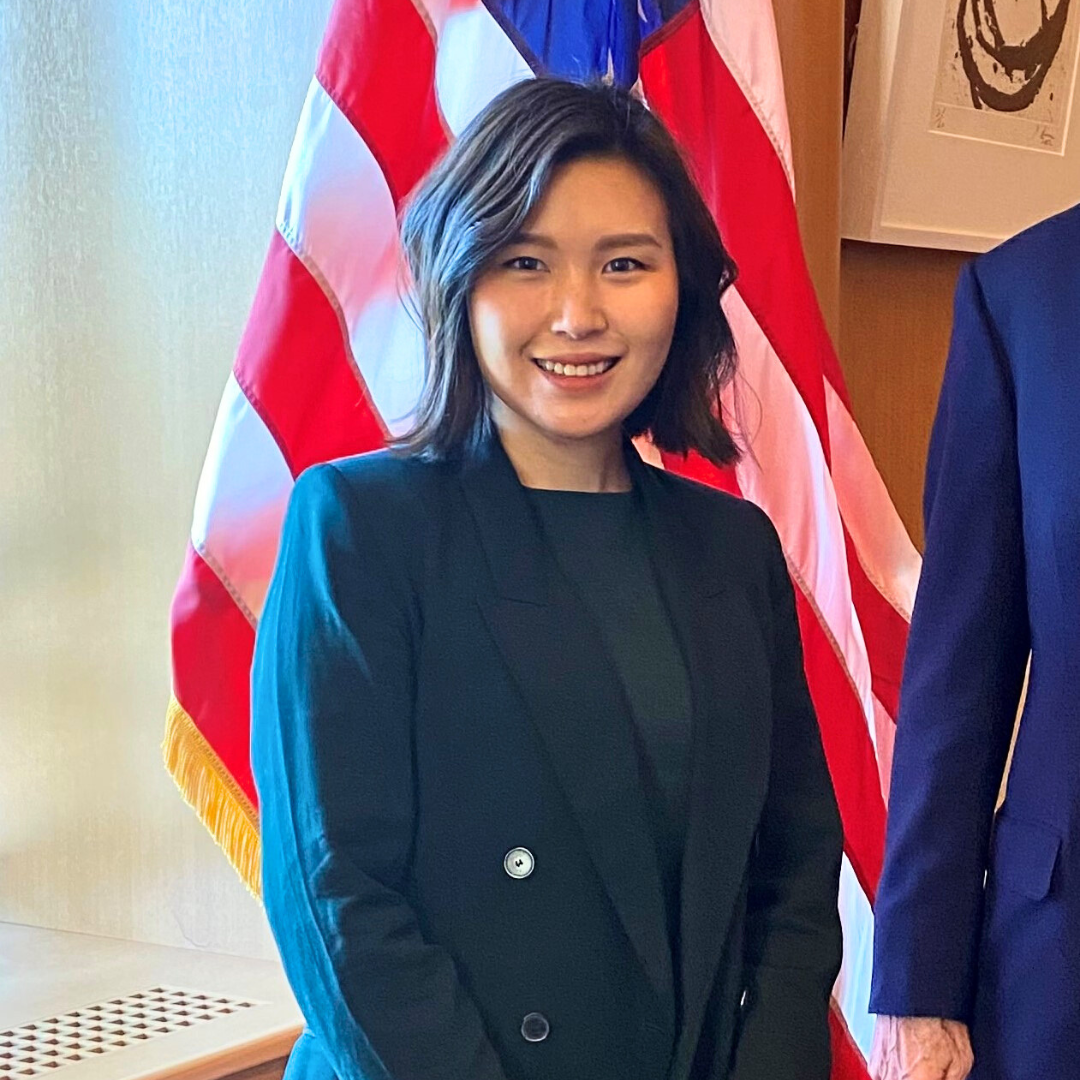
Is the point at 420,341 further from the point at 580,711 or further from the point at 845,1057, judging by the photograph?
the point at 845,1057

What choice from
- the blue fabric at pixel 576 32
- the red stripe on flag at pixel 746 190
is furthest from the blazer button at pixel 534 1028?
the blue fabric at pixel 576 32

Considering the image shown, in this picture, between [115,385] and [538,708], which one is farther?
[115,385]

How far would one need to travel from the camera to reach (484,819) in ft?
3.17

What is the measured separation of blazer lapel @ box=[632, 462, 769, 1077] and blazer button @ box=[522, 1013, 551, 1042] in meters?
0.09

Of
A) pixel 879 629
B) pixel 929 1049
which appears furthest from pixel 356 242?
pixel 929 1049

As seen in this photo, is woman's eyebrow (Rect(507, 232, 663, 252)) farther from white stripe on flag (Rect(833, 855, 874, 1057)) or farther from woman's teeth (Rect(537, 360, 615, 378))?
white stripe on flag (Rect(833, 855, 874, 1057))

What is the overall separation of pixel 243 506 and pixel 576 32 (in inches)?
24.9

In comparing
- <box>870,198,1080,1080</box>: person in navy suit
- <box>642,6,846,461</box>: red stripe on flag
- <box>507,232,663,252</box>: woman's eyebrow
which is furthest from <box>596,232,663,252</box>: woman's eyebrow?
<box>642,6,846,461</box>: red stripe on flag

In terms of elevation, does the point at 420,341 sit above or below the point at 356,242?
below

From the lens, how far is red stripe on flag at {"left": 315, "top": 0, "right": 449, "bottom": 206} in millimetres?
1673

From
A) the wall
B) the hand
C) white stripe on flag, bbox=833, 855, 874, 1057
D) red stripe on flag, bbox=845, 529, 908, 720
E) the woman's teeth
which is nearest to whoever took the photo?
the woman's teeth

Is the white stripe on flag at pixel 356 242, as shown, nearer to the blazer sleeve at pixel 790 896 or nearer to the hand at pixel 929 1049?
the blazer sleeve at pixel 790 896

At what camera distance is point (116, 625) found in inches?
84.8

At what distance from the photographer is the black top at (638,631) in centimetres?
101
